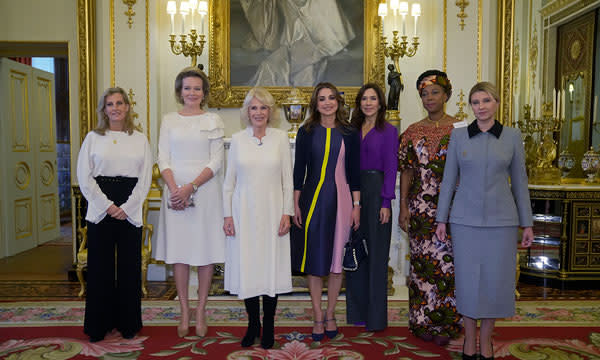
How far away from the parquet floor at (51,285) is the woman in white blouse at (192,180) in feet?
4.13

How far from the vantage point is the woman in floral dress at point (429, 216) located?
2.88 m

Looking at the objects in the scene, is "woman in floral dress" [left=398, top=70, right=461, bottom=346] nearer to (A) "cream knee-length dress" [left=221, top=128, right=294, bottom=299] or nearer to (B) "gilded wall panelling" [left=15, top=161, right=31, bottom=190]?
(A) "cream knee-length dress" [left=221, top=128, right=294, bottom=299]

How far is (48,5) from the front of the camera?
5016mm

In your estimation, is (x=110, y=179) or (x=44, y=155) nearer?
(x=110, y=179)

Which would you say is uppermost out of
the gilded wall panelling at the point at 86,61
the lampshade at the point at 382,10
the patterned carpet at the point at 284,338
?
the lampshade at the point at 382,10

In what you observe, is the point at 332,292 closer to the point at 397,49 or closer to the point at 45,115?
the point at 397,49

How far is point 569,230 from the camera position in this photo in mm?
4453

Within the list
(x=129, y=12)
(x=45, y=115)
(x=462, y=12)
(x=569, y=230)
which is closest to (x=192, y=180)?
(x=129, y=12)

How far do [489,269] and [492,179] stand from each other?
478mm

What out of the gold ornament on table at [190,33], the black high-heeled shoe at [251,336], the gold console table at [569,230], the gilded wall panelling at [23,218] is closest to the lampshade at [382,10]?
the gold ornament on table at [190,33]

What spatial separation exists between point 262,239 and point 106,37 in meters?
3.13

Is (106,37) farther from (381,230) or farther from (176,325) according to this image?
(381,230)

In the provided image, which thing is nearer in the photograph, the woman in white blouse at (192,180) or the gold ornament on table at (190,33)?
the woman in white blouse at (192,180)

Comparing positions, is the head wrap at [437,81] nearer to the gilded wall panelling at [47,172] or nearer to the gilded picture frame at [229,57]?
the gilded picture frame at [229,57]
